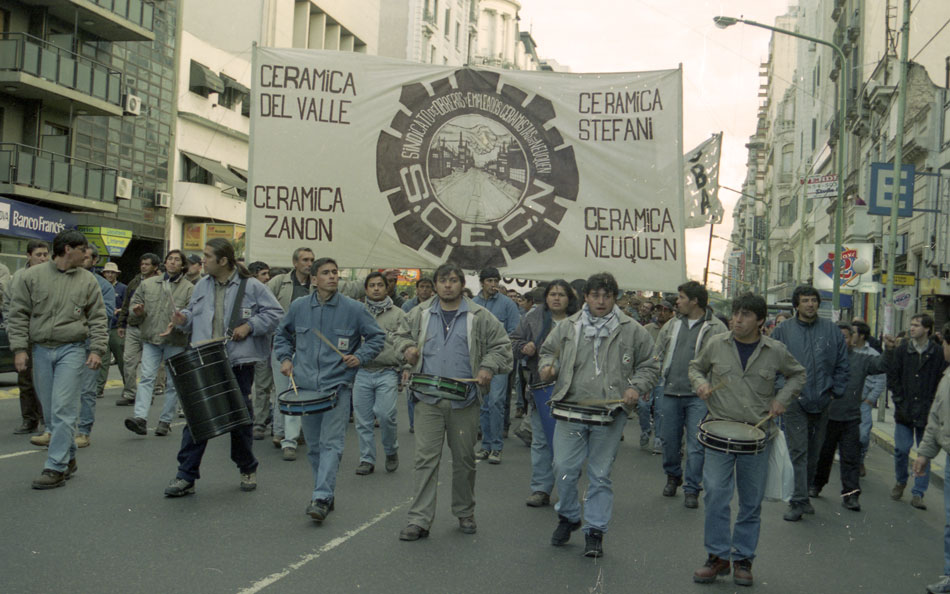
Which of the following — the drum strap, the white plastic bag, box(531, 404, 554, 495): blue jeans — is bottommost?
box(531, 404, 554, 495): blue jeans

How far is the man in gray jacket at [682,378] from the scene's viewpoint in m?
8.73

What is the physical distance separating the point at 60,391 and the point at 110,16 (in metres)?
24.3

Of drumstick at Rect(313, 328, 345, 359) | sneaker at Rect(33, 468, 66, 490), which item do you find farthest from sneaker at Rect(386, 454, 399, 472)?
sneaker at Rect(33, 468, 66, 490)

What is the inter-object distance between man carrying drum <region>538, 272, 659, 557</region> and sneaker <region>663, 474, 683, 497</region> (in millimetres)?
2401

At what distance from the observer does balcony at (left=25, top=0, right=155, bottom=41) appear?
27672 mm

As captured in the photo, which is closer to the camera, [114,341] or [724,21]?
[114,341]

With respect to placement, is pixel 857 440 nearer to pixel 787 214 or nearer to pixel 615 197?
→ pixel 615 197

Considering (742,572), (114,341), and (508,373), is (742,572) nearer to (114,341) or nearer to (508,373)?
(508,373)

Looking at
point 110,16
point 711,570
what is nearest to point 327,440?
point 711,570

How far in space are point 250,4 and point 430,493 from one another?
116ft

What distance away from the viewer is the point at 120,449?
9.16m

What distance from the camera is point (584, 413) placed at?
21.1 feet

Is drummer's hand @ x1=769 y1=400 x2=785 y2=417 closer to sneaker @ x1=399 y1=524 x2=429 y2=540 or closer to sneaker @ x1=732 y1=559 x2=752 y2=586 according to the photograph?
sneaker @ x1=732 y1=559 x2=752 y2=586

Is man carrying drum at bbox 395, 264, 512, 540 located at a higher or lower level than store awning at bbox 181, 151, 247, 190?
lower
